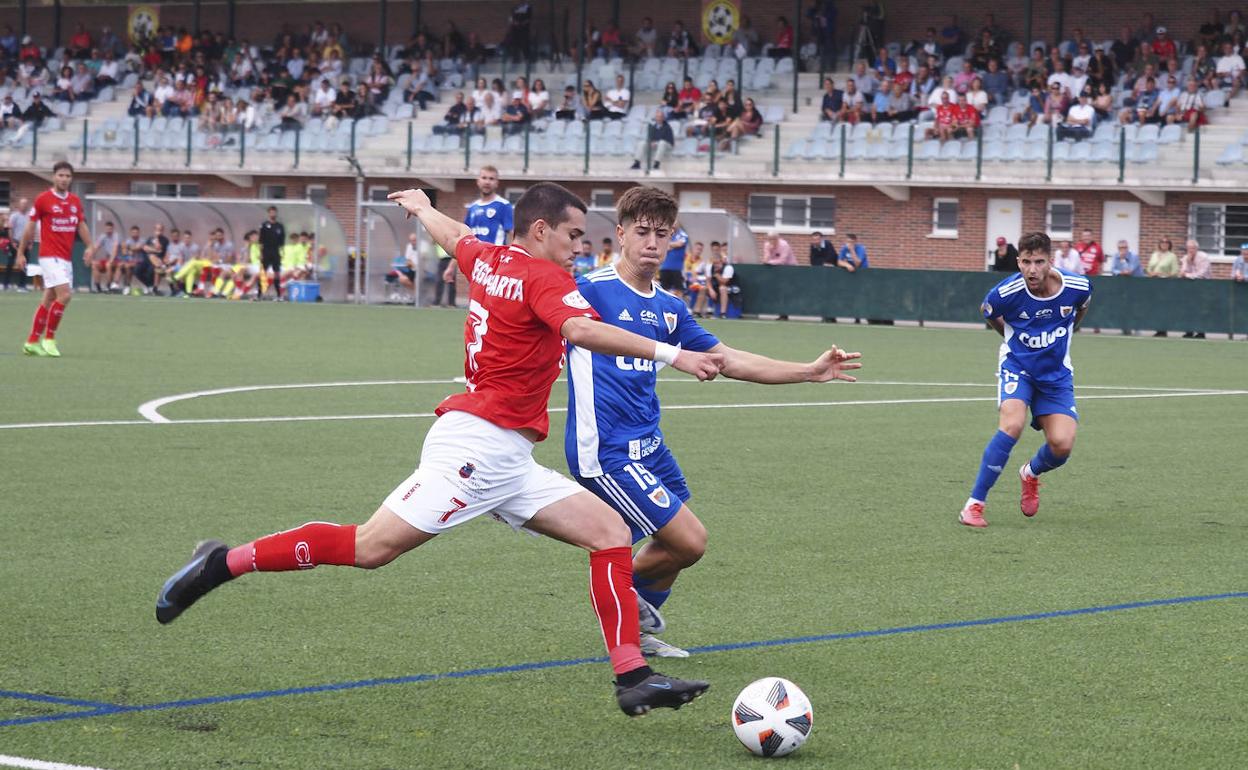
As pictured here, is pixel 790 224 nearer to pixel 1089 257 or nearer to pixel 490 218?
pixel 1089 257

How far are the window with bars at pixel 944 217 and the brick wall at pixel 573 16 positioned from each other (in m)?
6.35

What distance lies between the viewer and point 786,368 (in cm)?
571

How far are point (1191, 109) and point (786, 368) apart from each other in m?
33.7

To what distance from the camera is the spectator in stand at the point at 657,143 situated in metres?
41.6

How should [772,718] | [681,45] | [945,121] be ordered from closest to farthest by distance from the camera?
[772,718] → [945,121] → [681,45]

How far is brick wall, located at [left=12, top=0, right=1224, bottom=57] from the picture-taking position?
140ft

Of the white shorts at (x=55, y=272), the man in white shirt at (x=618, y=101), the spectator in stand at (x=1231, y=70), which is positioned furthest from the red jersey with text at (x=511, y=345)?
the man in white shirt at (x=618, y=101)

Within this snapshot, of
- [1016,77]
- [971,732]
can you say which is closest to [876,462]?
[971,732]

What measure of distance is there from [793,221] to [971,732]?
36.9m

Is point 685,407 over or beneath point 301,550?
beneath

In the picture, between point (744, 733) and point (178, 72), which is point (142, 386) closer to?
point (744, 733)

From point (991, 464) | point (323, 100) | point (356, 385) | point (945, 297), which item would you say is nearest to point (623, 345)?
point (991, 464)

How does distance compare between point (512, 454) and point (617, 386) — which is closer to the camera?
point (512, 454)

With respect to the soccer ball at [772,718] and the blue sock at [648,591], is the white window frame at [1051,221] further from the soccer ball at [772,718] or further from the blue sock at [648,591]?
the soccer ball at [772,718]
